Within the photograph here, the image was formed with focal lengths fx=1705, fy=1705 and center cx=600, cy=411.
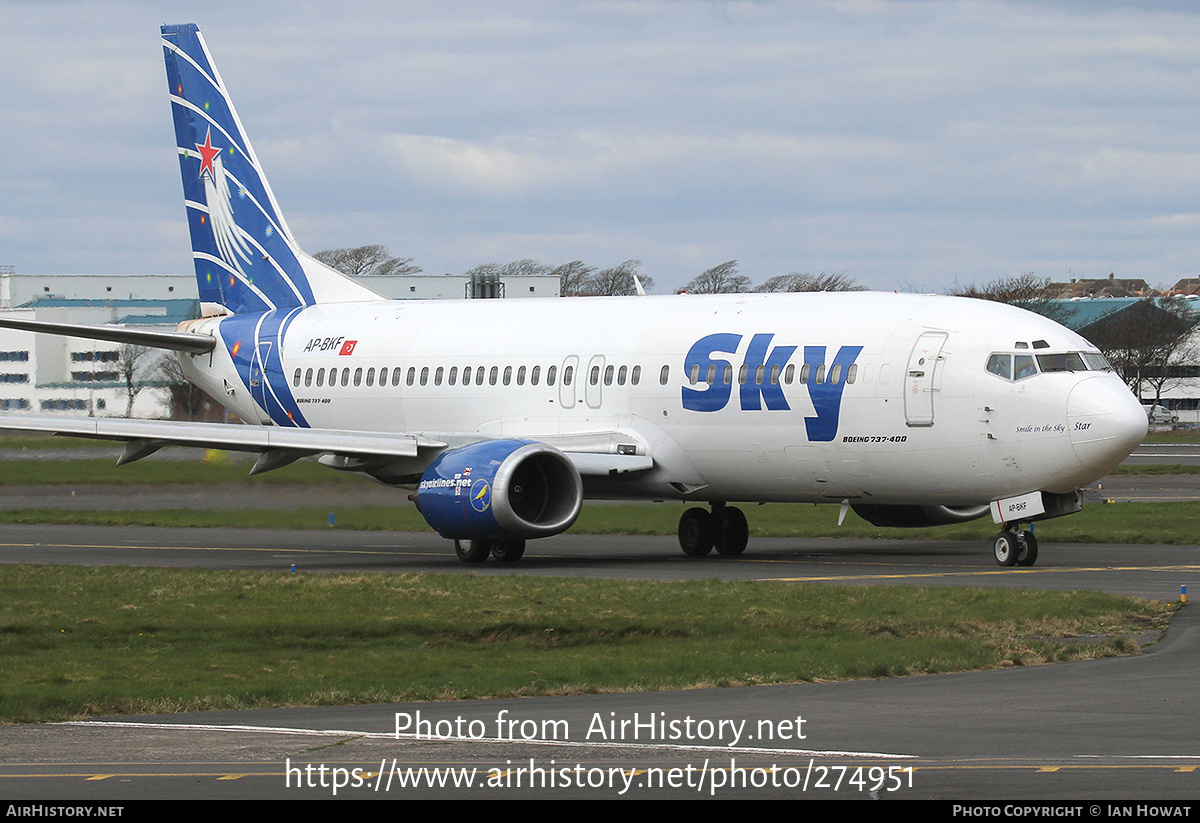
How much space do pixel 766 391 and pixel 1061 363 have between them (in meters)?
4.54

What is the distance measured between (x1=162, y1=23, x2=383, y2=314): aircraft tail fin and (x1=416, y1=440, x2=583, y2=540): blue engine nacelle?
9.87 m

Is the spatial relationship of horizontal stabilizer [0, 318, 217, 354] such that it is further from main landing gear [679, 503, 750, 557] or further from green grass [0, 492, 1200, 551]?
main landing gear [679, 503, 750, 557]

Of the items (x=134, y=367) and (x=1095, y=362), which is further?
(x=134, y=367)

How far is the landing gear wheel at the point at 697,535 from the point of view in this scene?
2964cm

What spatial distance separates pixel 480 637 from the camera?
17.5m

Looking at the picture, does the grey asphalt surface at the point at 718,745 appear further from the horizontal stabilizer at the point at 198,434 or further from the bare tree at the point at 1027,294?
the bare tree at the point at 1027,294

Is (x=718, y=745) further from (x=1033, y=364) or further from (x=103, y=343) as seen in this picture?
(x=103, y=343)

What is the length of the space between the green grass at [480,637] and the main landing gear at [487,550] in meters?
4.75

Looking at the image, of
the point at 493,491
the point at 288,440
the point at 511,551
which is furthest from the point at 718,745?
the point at 288,440

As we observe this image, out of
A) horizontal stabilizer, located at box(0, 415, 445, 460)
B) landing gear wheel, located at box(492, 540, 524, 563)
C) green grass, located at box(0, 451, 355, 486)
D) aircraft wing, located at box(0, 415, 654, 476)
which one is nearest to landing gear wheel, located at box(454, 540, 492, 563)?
landing gear wheel, located at box(492, 540, 524, 563)

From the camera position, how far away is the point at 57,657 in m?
16.2

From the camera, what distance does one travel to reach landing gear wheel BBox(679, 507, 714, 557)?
29641mm
